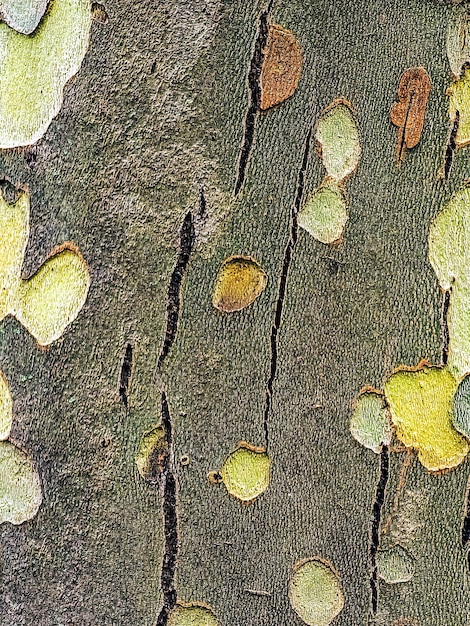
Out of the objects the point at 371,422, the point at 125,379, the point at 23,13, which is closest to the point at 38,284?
the point at 125,379

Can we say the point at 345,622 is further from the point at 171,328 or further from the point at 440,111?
the point at 440,111

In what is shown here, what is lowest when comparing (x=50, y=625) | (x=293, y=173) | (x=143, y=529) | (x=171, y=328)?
(x=50, y=625)

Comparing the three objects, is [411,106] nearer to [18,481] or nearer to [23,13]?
[23,13]

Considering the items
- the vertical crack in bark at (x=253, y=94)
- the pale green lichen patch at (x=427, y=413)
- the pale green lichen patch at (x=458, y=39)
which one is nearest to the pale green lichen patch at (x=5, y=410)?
the vertical crack in bark at (x=253, y=94)

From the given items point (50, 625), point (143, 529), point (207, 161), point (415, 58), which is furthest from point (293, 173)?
point (50, 625)

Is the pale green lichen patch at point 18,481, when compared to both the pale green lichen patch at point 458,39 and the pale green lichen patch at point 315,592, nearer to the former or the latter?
the pale green lichen patch at point 315,592
